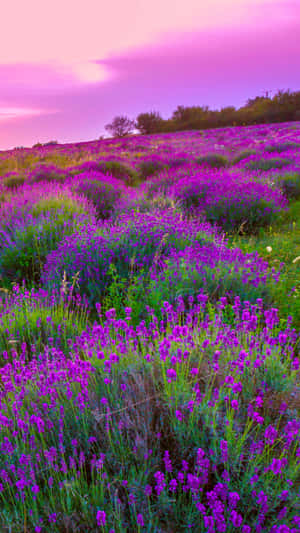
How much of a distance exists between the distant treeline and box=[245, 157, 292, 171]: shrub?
3028 cm

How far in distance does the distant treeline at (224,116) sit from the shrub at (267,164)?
99.3ft

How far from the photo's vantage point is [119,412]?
1.99 metres

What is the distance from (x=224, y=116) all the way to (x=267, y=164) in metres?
36.4

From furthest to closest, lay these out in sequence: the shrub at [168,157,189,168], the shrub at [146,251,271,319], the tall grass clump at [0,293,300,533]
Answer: the shrub at [168,157,189,168]
the shrub at [146,251,271,319]
the tall grass clump at [0,293,300,533]

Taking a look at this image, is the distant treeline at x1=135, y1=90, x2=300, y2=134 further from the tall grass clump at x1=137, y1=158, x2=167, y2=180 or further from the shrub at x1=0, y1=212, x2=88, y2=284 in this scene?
the shrub at x1=0, y1=212, x2=88, y2=284

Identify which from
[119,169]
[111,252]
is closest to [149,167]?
[119,169]

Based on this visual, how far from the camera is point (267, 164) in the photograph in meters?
11.7

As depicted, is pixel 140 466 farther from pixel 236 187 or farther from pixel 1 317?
pixel 236 187

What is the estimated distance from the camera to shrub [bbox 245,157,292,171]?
11.6m

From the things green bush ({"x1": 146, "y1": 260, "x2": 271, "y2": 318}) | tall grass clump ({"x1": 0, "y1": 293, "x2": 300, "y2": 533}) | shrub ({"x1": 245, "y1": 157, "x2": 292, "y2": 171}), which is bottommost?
tall grass clump ({"x1": 0, "y1": 293, "x2": 300, "y2": 533})

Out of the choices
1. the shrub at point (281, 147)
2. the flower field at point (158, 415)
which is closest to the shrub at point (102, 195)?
the flower field at point (158, 415)

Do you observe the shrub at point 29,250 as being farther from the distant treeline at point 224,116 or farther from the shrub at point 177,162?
the distant treeline at point 224,116

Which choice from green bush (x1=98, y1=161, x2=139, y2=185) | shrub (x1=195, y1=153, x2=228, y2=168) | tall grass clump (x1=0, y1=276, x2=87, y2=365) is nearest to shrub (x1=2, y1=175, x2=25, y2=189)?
green bush (x1=98, y1=161, x2=139, y2=185)

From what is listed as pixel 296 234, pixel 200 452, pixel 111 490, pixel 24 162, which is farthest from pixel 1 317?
pixel 24 162
